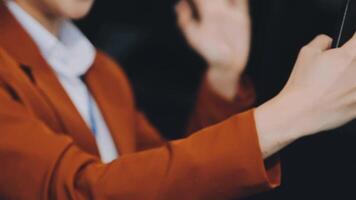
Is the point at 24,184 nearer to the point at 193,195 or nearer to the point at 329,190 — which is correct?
the point at 193,195

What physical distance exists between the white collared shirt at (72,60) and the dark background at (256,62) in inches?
2.0

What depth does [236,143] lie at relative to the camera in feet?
2.45

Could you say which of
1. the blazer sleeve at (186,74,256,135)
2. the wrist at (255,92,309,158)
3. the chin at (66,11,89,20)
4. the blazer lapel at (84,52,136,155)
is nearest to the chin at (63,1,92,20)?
the chin at (66,11,89,20)

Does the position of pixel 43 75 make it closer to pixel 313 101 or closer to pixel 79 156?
pixel 79 156

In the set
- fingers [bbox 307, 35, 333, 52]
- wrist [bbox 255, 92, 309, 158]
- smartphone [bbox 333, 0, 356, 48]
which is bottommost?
wrist [bbox 255, 92, 309, 158]

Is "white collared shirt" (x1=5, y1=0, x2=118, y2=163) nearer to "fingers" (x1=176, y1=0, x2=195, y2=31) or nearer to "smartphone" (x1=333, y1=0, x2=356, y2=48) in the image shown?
"fingers" (x1=176, y1=0, x2=195, y2=31)

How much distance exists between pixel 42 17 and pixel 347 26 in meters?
0.44

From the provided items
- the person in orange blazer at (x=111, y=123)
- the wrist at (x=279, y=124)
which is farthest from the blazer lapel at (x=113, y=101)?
the wrist at (x=279, y=124)

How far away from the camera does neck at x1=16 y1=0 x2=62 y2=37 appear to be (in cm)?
95

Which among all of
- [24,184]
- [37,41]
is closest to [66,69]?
[37,41]

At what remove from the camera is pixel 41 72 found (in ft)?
3.02

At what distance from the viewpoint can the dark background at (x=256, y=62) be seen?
0.83m

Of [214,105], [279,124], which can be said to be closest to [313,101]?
[279,124]

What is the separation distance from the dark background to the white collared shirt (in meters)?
0.05
